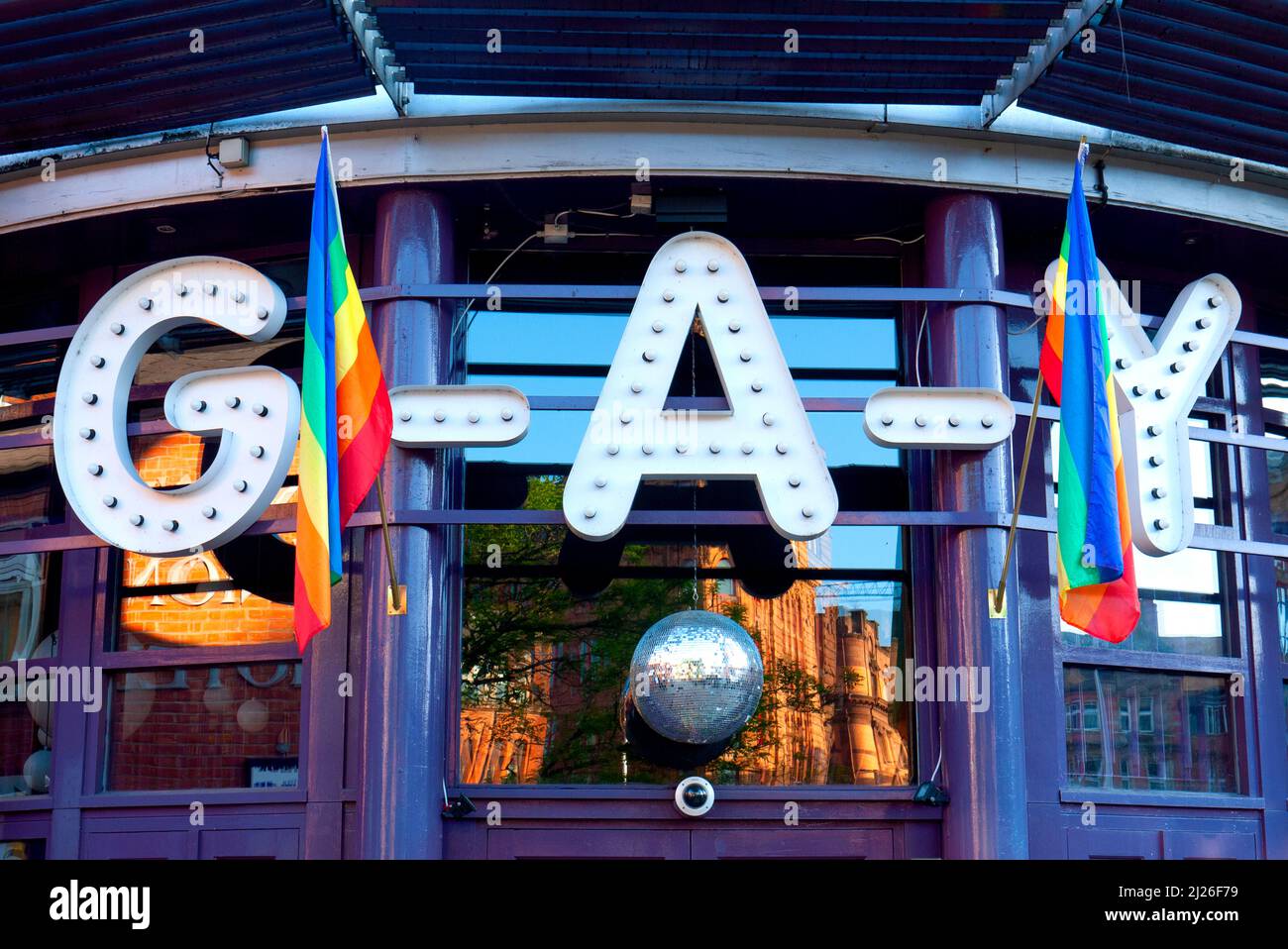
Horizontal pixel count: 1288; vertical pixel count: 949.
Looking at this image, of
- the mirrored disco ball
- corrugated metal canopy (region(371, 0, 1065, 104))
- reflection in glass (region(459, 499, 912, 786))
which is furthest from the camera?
reflection in glass (region(459, 499, 912, 786))

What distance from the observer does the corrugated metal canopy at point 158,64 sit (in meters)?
8.58

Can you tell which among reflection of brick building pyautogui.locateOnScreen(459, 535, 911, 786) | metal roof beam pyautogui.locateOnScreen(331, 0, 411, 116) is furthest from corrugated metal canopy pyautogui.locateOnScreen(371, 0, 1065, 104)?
reflection of brick building pyautogui.locateOnScreen(459, 535, 911, 786)

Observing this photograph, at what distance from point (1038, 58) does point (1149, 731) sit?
382 centimetres

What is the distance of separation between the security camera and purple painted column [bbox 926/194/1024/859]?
4.10ft

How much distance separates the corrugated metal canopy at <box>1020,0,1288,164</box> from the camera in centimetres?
864

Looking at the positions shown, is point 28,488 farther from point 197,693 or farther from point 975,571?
point 975,571

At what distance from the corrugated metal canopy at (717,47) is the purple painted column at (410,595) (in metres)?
0.88

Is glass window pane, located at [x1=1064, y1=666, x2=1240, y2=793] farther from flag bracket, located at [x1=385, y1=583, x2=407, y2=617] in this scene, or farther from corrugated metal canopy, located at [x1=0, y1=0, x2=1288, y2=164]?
flag bracket, located at [x1=385, y1=583, x2=407, y2=617]

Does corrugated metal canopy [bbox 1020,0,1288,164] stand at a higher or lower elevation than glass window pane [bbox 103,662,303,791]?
higher

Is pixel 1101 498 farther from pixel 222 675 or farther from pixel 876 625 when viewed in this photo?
pixel 222 675

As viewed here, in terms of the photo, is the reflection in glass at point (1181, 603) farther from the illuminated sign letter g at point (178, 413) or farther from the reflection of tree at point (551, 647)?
the illuminated sign letter g at point (178, 413)

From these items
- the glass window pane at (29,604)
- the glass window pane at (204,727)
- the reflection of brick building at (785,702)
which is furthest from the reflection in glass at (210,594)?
the reflection of brick building at (785,702)

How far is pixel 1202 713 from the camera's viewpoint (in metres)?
9.70
